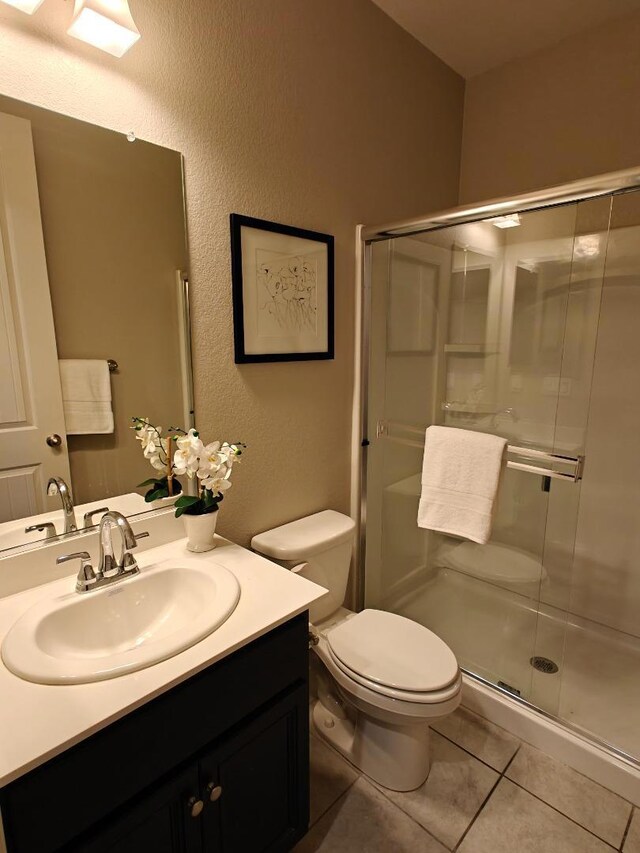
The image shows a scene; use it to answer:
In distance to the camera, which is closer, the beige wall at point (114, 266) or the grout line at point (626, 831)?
the beige wall at point (114, 266)

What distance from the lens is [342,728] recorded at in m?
1.70

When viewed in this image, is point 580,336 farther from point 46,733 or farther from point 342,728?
point 46,733

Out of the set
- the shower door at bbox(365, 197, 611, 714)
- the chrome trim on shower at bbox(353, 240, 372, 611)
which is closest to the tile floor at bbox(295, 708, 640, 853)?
the shower door at bbox(365, 197, 611, 714)

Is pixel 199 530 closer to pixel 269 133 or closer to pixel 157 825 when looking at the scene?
pixel 157 825

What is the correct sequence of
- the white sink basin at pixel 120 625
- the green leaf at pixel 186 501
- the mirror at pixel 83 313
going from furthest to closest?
1. the green leaf at pixel 186 501
2. the mirror at pixel 83 313
3. the white sink basin at pixel 120 625

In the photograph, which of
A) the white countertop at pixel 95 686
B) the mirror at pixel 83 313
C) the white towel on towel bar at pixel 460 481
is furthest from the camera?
the white towel on towel bar at pixel 460 481

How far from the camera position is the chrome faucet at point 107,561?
1118mm

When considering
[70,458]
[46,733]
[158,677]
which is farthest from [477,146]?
[46,733]

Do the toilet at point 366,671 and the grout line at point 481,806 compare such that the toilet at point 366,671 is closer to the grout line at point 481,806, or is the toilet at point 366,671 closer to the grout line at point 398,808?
the grout line at point 398,808

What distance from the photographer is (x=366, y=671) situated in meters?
1.44

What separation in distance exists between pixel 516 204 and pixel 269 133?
2.74 feet

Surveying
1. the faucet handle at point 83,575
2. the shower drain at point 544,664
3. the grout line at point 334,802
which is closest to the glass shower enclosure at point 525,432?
the shower drain at point 544,664

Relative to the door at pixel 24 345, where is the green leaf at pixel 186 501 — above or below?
below

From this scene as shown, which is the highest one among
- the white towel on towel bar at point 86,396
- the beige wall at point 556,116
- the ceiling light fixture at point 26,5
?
the beige wall at point 556,116
